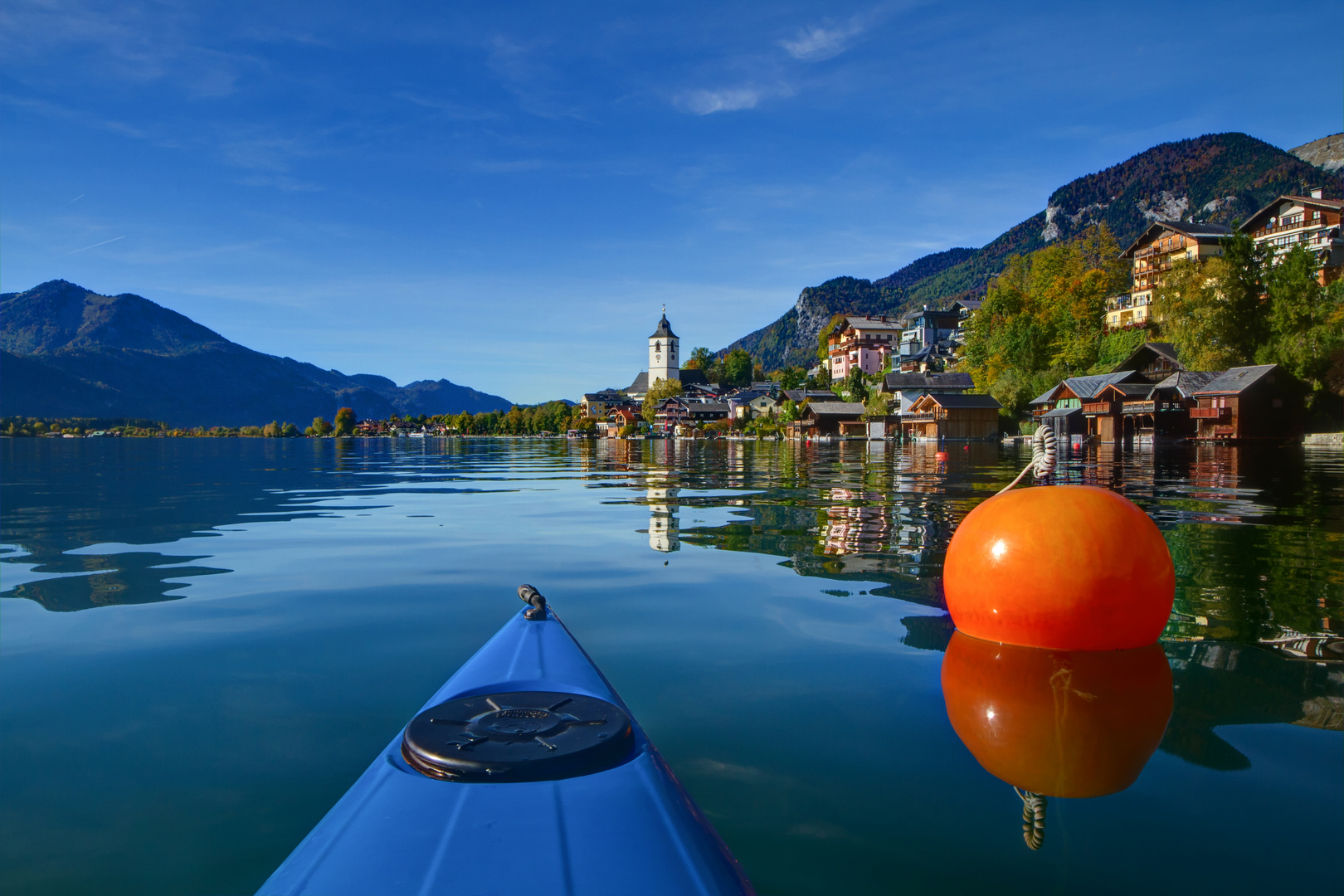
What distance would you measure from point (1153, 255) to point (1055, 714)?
93152 mm

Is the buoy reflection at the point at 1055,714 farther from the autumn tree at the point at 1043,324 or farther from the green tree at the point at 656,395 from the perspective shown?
the green tree at the point at 656,395

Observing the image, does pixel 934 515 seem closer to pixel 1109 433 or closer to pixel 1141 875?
pixel 1141 875

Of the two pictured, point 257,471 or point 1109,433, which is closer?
point 257,471

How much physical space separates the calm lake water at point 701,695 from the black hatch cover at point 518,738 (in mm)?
634

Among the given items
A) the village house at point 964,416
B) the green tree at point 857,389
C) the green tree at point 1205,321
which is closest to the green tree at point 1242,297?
the green tree at point 1205,321

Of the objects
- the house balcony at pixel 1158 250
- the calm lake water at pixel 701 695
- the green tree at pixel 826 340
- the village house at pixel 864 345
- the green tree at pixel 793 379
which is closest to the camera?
the calm lake water at pixel 701 695

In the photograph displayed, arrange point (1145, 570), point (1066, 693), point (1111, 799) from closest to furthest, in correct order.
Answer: point (1111, 799)
point (1066, 693)
point (1145, 570)

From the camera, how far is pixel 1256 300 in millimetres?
48281

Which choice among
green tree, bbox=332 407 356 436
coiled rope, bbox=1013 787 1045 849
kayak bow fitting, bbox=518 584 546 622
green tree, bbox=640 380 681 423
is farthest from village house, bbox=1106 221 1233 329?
green tree, bbox=332 407 356 436

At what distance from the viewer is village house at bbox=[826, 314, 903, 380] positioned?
4892 inches

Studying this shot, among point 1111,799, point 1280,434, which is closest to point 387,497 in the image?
point 1111,799

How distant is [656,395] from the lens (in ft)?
441

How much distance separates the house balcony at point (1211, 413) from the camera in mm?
43250

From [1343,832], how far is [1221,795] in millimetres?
368
